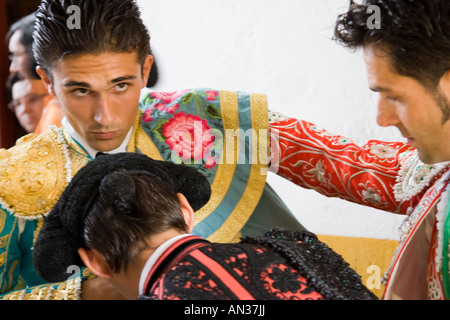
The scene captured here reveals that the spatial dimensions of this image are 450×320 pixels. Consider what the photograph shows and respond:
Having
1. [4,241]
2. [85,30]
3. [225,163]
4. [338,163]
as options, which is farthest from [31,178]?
[338,163]

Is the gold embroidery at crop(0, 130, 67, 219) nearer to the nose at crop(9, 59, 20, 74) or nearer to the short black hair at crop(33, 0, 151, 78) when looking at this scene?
the short black hair at crop(33, 0, 151, 78)

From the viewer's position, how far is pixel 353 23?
1.02m

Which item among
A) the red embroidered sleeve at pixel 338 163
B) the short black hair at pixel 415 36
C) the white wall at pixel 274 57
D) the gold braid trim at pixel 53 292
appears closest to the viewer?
the short black hair at pixel 415 36

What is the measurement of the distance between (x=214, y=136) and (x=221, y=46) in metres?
0.47

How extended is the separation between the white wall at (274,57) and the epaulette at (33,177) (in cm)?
48

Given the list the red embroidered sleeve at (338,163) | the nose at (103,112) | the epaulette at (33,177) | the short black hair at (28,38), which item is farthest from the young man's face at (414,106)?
the short black hair at (28,38)

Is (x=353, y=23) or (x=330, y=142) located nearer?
(x=353, y=23)

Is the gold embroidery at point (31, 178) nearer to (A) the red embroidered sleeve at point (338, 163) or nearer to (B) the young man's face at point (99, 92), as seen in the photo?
(B) the young man's face at point (99, 92)

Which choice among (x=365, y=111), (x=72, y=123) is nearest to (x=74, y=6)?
(x=72, y=123)

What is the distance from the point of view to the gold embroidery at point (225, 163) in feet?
4.24

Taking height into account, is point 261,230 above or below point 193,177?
below

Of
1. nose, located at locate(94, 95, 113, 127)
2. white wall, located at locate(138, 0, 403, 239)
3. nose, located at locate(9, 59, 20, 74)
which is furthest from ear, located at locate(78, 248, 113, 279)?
nose, located at locate(9, 59, 20, 74)

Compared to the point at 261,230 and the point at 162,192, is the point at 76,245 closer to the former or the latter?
the point at 162,192

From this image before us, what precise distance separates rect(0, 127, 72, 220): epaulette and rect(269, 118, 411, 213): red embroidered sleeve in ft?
1.34
